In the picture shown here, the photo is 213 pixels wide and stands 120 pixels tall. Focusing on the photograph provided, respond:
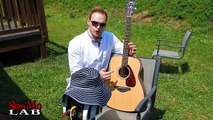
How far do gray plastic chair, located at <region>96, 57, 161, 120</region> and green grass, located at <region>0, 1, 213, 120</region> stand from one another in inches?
43.4

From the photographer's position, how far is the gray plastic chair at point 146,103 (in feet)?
11.8

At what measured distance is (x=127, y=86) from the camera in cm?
389

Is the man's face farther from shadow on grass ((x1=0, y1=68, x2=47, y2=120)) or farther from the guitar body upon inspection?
shadow on grass ((x1=0, y1=68, x2=47, y2=120))

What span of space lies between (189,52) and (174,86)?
247 cm

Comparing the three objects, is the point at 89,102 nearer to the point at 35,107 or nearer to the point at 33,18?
the point at 35,107

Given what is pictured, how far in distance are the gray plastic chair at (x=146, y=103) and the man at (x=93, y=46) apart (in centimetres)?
58

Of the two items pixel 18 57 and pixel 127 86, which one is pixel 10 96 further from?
pixel 127 86

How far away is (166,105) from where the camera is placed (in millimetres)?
5441

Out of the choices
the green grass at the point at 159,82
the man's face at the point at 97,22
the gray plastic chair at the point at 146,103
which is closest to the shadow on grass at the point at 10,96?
the green grass at the point at 159,82

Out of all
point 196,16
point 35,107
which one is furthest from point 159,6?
point 35,107

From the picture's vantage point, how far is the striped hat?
2521 millimetres

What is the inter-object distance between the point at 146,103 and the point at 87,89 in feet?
4.32

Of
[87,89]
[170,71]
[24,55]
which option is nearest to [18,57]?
[24,55]

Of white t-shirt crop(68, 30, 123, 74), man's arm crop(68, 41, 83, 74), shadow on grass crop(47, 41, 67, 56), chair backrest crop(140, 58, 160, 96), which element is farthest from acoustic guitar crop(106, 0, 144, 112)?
shadow on grass crop(47, 41, 67, 56)
